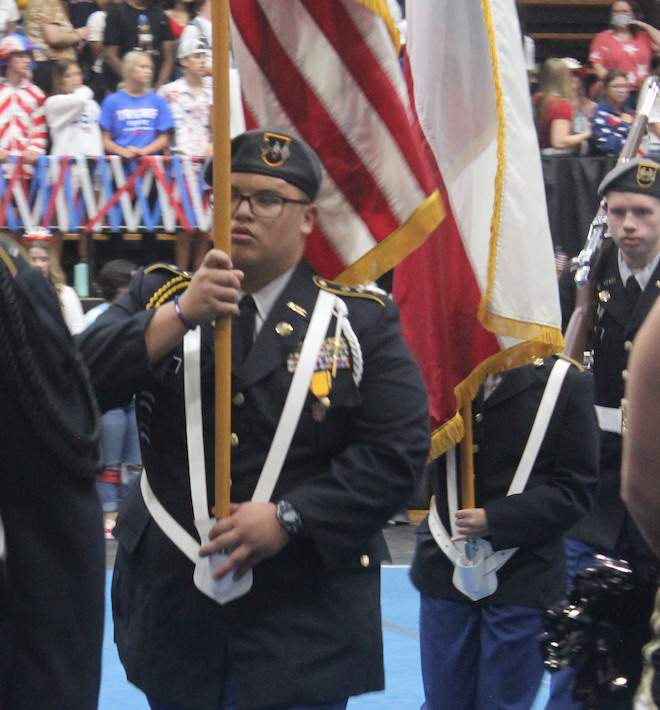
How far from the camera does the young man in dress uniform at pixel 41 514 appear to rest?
5.61ft

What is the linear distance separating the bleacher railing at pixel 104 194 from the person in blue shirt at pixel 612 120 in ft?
10.7

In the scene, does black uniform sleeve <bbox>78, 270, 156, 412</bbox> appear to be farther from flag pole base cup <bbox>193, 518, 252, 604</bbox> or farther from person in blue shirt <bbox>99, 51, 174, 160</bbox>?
person in blue shirt <bbox>99, 51, 174, 160</bbox>

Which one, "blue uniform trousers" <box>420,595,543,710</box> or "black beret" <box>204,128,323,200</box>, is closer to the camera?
"black beret" <box>204,128,323,200</box>

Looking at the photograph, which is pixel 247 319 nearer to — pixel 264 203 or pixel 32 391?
Answer: pixel 264 203

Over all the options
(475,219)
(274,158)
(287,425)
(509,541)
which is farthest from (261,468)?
(475,219)

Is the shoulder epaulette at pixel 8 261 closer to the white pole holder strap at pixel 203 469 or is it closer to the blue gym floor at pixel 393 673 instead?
the white pole holder strap at pixel 203 469

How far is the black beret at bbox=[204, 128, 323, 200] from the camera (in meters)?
2.46

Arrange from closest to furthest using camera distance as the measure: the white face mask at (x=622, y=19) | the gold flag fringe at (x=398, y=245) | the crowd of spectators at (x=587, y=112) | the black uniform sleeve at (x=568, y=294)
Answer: the gold flag fringe at (x=398, y=245)
the black uniform sleeve at (x=568, y=294)
the crowd of spectators at (x=587, y=112)
the white face mask at (x=622, y=19)

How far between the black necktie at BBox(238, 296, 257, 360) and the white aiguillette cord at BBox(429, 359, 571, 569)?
105 cm

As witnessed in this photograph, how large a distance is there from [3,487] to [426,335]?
193cm

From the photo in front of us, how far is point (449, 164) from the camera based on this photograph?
342 cm

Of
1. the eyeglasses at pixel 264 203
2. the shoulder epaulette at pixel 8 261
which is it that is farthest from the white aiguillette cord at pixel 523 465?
the shoulder epaulette at pixel 8 261

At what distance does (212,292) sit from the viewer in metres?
2.24

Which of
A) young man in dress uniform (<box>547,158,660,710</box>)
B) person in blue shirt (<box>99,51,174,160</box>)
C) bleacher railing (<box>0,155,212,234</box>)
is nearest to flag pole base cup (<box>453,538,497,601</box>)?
young man in dress uniform (<box>547,158,660,710</box>)
